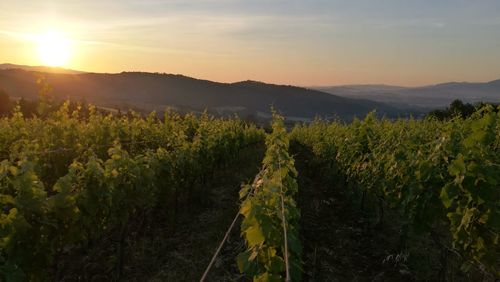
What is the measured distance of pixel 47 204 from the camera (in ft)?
16.5

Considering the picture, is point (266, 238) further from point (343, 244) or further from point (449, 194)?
point (343, 244)

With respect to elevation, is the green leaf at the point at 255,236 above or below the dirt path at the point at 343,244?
above

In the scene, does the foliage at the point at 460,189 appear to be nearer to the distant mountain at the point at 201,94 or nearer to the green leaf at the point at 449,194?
the green leaf at the point at 449,194

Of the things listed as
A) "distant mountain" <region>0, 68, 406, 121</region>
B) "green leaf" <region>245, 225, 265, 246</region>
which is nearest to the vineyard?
"green leaf" <region>245, 225, 265, 246</region>

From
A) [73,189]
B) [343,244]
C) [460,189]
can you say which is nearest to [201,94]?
[343,244]

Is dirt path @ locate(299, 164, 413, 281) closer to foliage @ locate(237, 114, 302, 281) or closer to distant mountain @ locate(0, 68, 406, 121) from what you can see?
foliage @ locate(237, 114, 302, 281)

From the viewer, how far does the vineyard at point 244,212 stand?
4730 millimetres

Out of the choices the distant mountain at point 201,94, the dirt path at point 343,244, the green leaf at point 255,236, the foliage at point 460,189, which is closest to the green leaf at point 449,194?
the foliage at point 460,189

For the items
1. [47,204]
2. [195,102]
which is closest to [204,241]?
[47,204]

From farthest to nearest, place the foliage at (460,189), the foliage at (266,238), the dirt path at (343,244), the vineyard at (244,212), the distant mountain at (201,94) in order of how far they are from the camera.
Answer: the distant mountain at (201,94), the dirt path at (343,244), the foliage at (460,189), the vineyard at (244,212), the foliage at (266,238)

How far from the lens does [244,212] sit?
14.0ft

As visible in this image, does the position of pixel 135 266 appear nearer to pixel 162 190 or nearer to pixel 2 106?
pixel 162 190

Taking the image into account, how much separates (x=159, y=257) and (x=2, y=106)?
49141 mm

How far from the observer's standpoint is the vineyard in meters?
4.73
